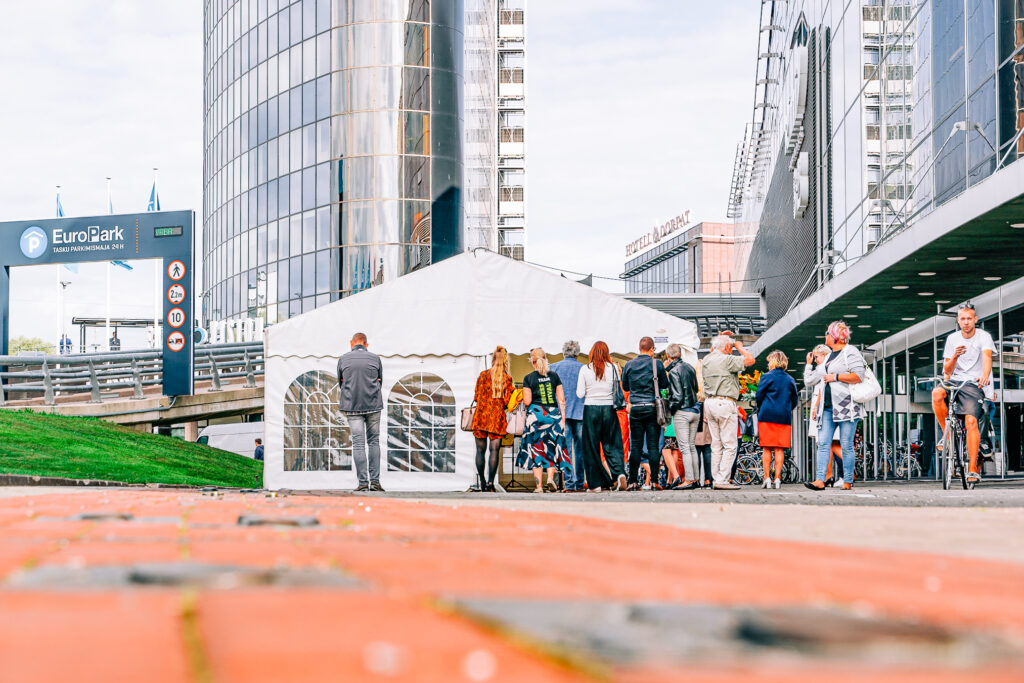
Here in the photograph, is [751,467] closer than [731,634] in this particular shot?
No

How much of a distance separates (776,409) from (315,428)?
6.64m

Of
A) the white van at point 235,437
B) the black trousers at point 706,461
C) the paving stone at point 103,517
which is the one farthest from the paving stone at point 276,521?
the white van at point 235,437

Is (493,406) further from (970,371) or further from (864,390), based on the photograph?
(970,371)

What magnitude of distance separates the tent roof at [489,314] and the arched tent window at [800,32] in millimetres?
16297

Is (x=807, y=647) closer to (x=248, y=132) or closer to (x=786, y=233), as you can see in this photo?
(x=786, y=233)

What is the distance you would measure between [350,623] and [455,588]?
676 millimetres

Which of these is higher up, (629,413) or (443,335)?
(443,335)

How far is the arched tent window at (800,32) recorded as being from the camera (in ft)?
102

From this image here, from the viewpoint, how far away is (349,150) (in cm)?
6269

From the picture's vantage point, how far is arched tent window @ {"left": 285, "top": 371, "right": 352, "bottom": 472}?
683 inches

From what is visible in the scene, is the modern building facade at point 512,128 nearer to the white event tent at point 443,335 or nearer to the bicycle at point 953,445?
the white event tent at point 443,335

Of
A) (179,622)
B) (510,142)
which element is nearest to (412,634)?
(179,622)

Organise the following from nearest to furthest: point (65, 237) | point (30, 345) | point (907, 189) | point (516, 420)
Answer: point (516, 420) → point (907, 189) → point (65, 237) → point (30, 345)

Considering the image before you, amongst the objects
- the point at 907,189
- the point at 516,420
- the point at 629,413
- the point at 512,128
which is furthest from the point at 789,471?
the point at 512,128
